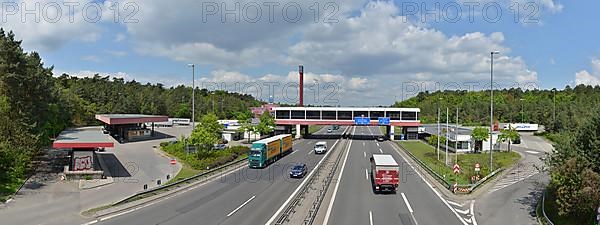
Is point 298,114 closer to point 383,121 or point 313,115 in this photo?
point 313,115

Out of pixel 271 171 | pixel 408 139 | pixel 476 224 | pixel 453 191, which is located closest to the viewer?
pixel 476 224

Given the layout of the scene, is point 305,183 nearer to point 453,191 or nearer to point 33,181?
point 453,191

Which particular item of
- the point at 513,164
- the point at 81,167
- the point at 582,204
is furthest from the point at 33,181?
the point at 513,164

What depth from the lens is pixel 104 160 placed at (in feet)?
194

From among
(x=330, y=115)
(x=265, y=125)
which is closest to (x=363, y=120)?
(x=330, y=115)

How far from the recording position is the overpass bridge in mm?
110562

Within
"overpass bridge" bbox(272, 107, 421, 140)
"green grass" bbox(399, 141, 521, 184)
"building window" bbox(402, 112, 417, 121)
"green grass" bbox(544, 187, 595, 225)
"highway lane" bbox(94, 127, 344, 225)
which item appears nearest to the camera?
"green grass" bbox(544, 187, 595, 225)

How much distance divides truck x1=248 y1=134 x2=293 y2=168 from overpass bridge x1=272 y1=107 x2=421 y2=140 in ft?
149

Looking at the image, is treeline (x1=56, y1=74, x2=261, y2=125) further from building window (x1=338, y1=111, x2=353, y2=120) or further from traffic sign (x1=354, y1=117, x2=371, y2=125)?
traffic sign (x1=354, y1=117, x2=371, y2=125)

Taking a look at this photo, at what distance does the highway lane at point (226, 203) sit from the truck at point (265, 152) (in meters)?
3.44

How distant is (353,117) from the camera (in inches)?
4441

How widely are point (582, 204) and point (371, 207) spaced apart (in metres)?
12.9

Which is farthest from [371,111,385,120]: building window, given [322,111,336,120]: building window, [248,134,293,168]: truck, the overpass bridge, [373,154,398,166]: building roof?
[373,154,398,166]: building roof

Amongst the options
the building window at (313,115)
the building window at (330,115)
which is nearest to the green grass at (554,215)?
the building window at (330,115)
